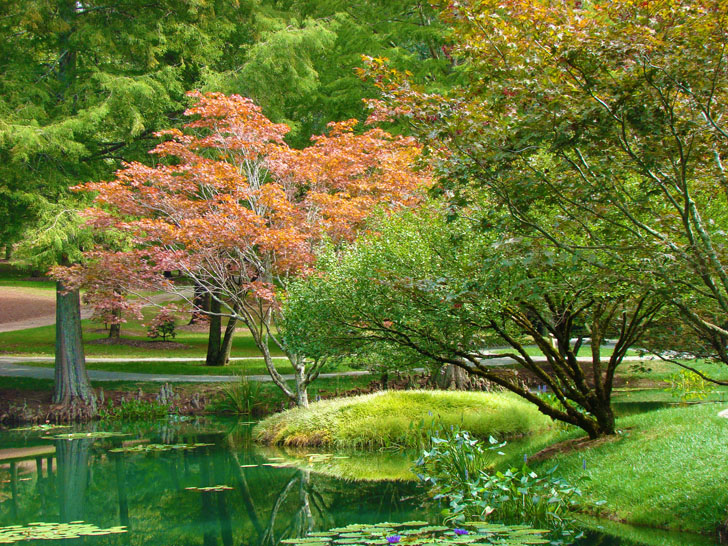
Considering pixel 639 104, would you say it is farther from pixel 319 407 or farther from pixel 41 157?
pixel 41 157

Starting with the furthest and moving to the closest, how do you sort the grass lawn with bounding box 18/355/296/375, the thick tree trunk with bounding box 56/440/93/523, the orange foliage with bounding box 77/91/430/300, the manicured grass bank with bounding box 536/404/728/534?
the grass lawn with bounding box 18/355/296/375 < the orange foliage with bounding box 77/91/430/300 < the thick tree trunk with bounding box 56/440/93/523 < the manicured grass bank with bounding box 536/404/728/534

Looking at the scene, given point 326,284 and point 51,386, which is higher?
point 326,284

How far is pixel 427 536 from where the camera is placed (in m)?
5.87

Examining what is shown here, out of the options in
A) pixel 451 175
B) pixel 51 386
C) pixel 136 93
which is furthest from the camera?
pixel 51 386

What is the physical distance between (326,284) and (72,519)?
4.13m

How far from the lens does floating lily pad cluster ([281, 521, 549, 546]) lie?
17.9 ft

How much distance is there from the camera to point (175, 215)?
44.8ft

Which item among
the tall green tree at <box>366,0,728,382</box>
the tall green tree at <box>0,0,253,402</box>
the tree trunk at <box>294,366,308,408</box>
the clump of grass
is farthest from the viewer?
the tall green tree at <box>0,0,253,402</box>

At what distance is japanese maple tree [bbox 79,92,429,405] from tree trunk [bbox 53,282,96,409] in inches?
112

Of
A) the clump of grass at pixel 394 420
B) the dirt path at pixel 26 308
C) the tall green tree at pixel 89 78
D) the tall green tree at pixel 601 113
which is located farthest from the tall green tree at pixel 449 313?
the dirt path at pixel 26 308

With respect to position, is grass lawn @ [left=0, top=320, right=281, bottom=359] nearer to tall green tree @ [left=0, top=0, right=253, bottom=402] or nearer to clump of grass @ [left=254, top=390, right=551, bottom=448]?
tall green tree @ [left=0, top=0, right=253, bottom=402]

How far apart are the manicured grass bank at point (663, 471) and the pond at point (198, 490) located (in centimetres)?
29

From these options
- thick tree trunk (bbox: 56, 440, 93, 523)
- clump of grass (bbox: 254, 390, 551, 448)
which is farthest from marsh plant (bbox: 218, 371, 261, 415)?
thick tree trunk (bbox: 56, 440, 93, 523)

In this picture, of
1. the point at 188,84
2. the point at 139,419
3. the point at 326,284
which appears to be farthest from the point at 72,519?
the point at 188,84
